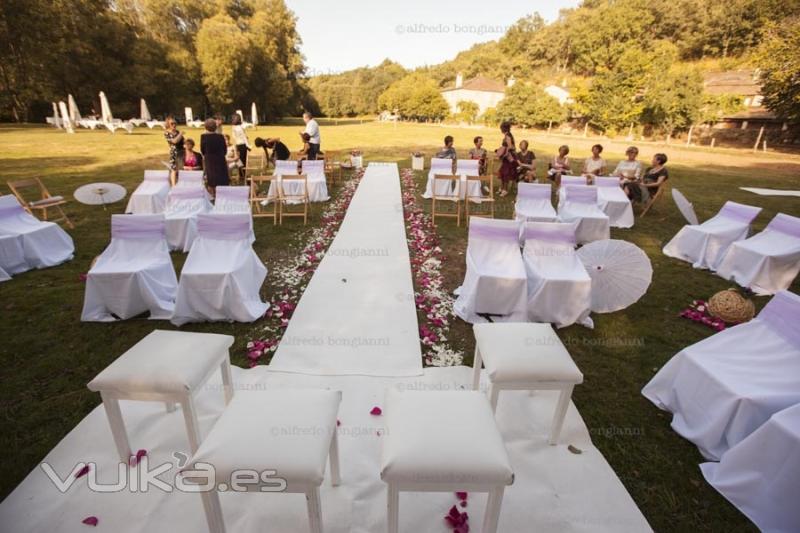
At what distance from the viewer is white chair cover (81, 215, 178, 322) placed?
175 inches

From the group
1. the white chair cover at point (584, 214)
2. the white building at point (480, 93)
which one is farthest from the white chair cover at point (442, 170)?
the white building at point (480, 93)

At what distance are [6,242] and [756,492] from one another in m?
8.98

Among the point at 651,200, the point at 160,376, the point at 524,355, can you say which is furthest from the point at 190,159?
the point at 651,200

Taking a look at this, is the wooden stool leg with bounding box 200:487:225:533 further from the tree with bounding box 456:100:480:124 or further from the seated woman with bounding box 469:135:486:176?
the tree with bounding box 456:100:480:124

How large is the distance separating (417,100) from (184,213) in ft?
203

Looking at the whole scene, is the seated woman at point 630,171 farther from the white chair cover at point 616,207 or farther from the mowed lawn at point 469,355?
the mowed lawn at point 469,355

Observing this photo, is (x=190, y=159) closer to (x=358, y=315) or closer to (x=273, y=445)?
(x=358, y=315)

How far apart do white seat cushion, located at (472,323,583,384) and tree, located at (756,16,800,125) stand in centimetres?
2816

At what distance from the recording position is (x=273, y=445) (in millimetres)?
1945

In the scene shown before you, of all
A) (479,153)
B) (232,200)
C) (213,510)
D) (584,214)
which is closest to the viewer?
(213,510)

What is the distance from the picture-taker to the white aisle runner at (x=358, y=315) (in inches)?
152

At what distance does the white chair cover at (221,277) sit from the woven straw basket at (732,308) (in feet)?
19.4

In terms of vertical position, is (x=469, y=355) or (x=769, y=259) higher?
(x=769, y=259)

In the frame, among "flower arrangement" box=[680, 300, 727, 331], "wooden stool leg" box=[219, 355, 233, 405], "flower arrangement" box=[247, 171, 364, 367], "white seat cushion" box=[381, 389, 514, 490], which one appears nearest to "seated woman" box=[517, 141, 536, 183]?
"flower arrangement" box=[247, 171, 364, 367]
